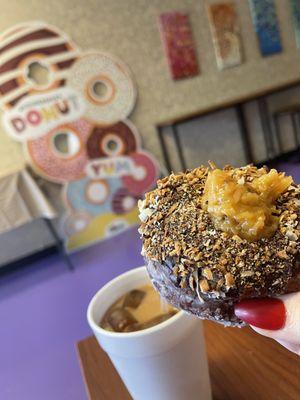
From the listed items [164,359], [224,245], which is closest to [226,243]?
[224,245]

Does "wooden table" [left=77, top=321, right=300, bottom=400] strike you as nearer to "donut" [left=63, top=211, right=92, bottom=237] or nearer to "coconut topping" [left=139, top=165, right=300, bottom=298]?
"coconut topping" [left=139, top=165, right=300, bottom=298]

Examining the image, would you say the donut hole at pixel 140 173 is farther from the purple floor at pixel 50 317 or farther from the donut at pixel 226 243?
the donut at pixel 226 243

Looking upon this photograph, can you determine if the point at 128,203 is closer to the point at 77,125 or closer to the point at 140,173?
the point at 140,173

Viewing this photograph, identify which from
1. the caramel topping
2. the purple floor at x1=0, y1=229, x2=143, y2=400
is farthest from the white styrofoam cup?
the purple floor at x1=0, y1=229, x2=143, y2=400

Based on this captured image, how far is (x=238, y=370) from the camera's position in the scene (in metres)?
0.52

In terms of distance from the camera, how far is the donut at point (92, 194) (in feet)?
9.51

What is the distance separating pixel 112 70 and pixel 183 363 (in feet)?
9.07

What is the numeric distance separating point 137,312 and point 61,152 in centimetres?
244

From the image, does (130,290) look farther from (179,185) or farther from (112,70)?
(112,70)

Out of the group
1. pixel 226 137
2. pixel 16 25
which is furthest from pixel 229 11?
pixel 16 25

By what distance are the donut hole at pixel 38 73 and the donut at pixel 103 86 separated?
0.17 metres

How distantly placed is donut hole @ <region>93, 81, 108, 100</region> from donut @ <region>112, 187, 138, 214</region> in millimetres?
784

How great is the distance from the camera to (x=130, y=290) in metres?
0.61

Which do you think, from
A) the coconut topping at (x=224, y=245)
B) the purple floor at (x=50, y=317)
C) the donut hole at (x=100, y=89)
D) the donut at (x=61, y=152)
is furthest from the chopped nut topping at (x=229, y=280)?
the donut hole at (x=100, y=89)
